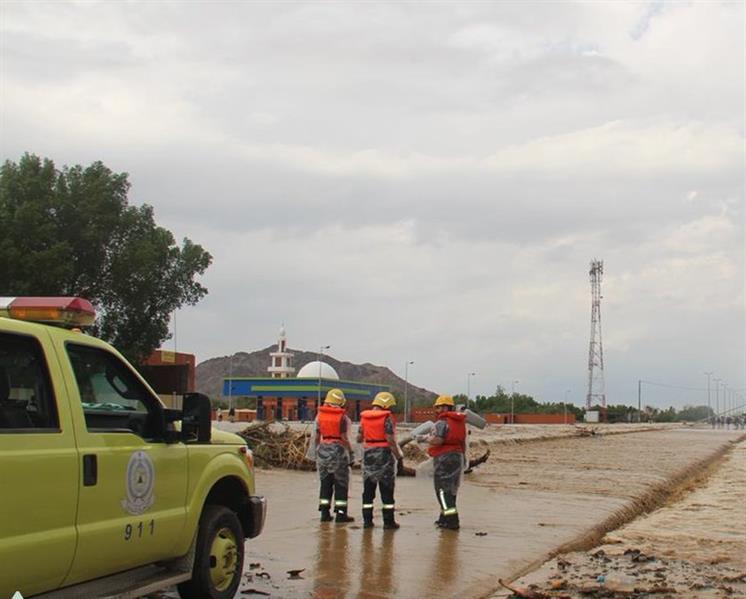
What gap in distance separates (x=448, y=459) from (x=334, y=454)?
1.57 metres

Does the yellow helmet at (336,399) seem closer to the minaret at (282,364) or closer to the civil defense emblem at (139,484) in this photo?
the civil defense emblem at (139,484)

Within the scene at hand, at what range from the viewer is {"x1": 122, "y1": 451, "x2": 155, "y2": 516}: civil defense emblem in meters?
6.61

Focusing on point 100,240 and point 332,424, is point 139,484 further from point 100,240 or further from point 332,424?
point 100,240

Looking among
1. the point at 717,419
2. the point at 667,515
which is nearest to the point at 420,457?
the point at 667,515

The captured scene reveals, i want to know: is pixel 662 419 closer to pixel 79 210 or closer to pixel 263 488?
pixel 79 210

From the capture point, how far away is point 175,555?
287 inches

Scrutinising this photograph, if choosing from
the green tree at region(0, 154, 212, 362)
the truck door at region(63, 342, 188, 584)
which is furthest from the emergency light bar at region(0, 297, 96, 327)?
the green tree at region(0, 154, 212, 362)

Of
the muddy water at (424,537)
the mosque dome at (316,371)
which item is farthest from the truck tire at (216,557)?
the mosque dome at (316,371)

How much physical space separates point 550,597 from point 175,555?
3.44 metres

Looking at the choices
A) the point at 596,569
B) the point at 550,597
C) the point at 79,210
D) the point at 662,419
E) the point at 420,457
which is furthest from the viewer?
the point at 662,419

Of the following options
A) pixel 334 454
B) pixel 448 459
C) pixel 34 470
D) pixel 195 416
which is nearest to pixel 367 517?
pixel 334 454

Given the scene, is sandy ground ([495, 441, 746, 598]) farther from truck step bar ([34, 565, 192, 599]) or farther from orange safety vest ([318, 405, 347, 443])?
orange safety vest ([318, 405, 347, 443])

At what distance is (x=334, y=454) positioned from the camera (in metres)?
13.7

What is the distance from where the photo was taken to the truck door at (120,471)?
6219 mm
